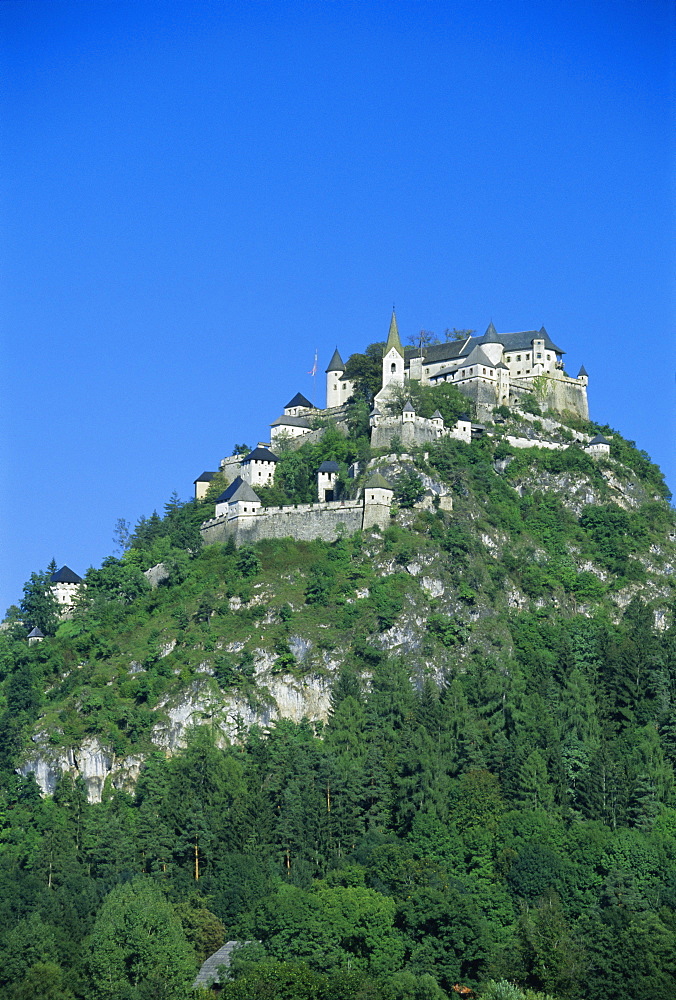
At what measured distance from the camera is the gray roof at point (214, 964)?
3344 inches

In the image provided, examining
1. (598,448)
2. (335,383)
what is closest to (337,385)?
(335,383)

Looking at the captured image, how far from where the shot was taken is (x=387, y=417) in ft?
420

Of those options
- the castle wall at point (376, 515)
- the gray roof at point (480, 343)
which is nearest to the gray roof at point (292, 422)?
the gray roof at point (480, 343)

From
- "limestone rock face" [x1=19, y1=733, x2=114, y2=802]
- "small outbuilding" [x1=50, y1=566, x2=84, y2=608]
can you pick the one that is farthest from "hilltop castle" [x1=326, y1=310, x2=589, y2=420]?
"limestone rock face" [x1=19, y1=733, x2=114, y2=802]

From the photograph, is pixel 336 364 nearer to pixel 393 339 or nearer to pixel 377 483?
pixel 393 339

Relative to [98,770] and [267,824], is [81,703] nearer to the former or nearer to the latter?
[98,770]

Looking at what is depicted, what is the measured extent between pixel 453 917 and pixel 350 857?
10452 mm

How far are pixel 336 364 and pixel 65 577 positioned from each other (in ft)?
88.5

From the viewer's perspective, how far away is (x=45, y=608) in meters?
127

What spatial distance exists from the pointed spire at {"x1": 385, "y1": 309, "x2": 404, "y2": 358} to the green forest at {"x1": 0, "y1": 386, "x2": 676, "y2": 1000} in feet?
18.9

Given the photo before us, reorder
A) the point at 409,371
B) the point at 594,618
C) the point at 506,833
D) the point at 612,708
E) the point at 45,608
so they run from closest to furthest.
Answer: the point at 506,833 → the point at 612,708 → the point at 594,618 → the point at 45,608 → the point at 409,371

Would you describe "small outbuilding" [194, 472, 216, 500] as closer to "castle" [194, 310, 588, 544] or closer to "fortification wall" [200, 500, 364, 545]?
"castle" [194, 310, 588, 544]

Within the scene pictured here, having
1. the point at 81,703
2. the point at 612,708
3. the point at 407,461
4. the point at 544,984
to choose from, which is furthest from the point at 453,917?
the point at 407,461

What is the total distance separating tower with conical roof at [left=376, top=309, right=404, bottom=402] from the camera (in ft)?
436
